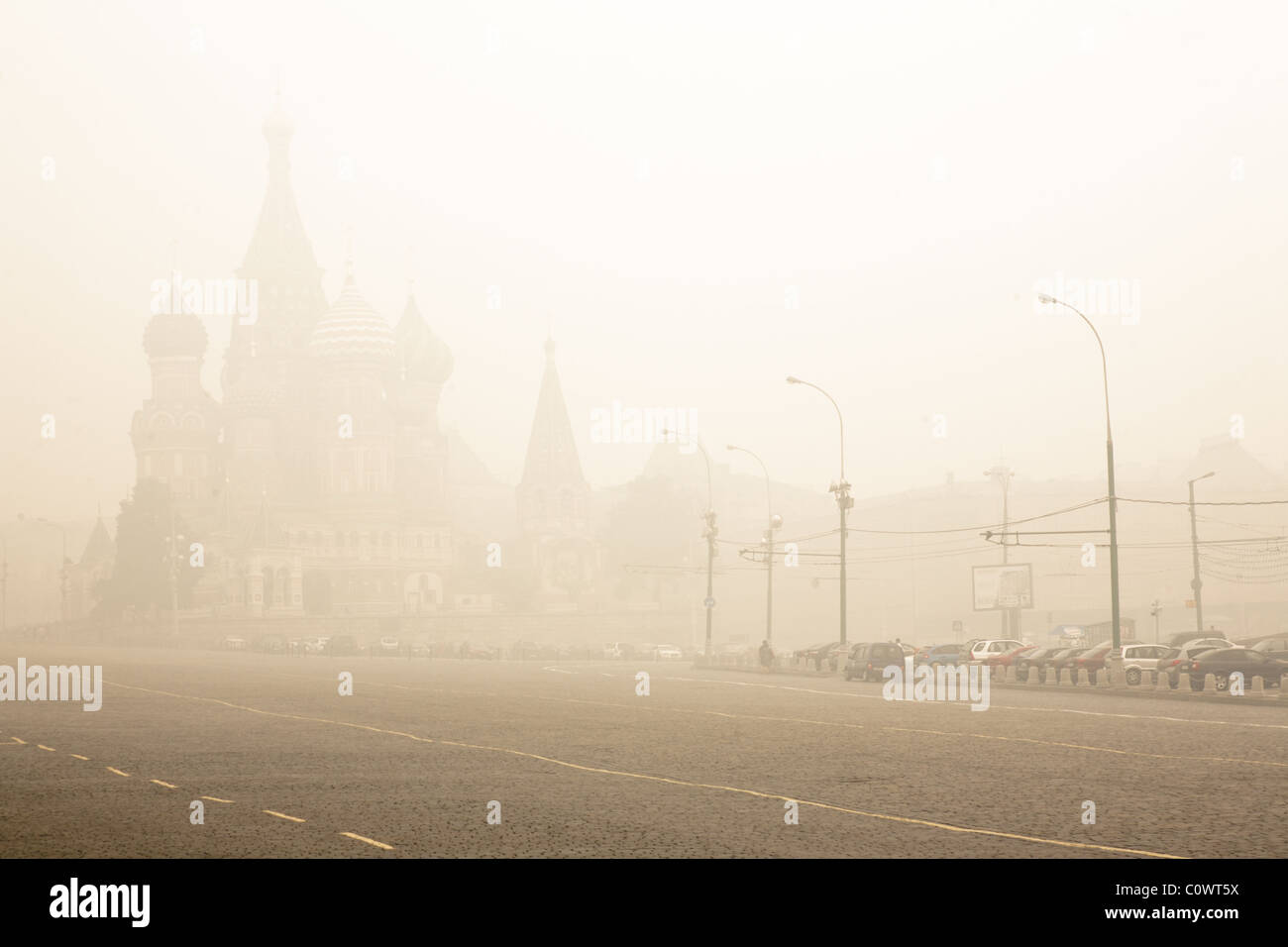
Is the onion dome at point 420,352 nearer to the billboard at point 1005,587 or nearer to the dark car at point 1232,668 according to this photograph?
the billboard at point 1005,587

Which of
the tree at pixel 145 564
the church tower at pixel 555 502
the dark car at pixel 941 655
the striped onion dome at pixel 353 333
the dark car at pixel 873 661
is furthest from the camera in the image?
the striped onion dome at pixel 353 333

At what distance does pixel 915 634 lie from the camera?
128875mm

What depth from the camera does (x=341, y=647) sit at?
86938 millimetres

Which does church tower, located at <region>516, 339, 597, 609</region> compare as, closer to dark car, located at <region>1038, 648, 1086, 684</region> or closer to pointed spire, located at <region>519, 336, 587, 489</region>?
pointed spire, located at <region>519, 336, 587, 489</region>

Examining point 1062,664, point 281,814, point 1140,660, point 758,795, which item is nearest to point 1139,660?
point 1140,660

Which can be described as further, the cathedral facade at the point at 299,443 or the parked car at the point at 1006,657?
the cathedral facade at the point at 299,443

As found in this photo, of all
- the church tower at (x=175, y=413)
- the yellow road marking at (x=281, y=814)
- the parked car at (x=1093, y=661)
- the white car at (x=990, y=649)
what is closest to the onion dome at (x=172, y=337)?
the church tower at (x=175, y=413)

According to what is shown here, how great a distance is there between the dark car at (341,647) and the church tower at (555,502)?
55.9 meters

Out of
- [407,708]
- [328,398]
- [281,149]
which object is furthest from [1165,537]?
[407,708]

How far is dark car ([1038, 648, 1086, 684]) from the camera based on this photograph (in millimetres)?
41778

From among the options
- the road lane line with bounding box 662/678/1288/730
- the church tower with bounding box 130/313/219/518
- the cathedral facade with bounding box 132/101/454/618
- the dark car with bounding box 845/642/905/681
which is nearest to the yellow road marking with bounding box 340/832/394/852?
the road lane line with bounding box 662/678/1288/730

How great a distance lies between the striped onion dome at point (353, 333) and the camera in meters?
152
